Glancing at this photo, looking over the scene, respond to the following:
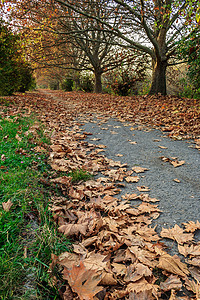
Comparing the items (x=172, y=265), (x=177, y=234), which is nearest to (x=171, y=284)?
(x=172, y=265)

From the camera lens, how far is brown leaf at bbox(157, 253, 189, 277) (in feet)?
4.22

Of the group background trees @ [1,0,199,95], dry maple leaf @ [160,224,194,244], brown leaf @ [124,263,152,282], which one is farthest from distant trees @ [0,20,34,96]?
brown leaf @ [124,263,152,282]

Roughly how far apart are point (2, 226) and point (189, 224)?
4.97 ft

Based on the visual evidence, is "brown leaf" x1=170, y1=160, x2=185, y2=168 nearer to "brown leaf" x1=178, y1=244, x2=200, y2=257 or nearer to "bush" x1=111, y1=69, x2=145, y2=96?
"brown leaf" x1=178, y1=244, x2=200, y2=257

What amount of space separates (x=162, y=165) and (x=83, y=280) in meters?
2.07

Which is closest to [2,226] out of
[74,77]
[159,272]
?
[159,272]

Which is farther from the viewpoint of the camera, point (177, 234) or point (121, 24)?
point (121, 24)

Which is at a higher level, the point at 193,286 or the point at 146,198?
the point at 146,198

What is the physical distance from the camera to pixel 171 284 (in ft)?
4.00

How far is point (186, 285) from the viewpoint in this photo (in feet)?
4.01

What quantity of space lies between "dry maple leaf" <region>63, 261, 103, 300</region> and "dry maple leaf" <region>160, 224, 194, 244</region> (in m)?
0.70

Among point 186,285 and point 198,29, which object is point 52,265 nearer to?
point 186,285

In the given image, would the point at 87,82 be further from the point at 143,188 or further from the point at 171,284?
the point at 171,284

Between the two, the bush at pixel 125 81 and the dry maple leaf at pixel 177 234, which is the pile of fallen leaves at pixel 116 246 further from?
the bush at pixel 125 81
